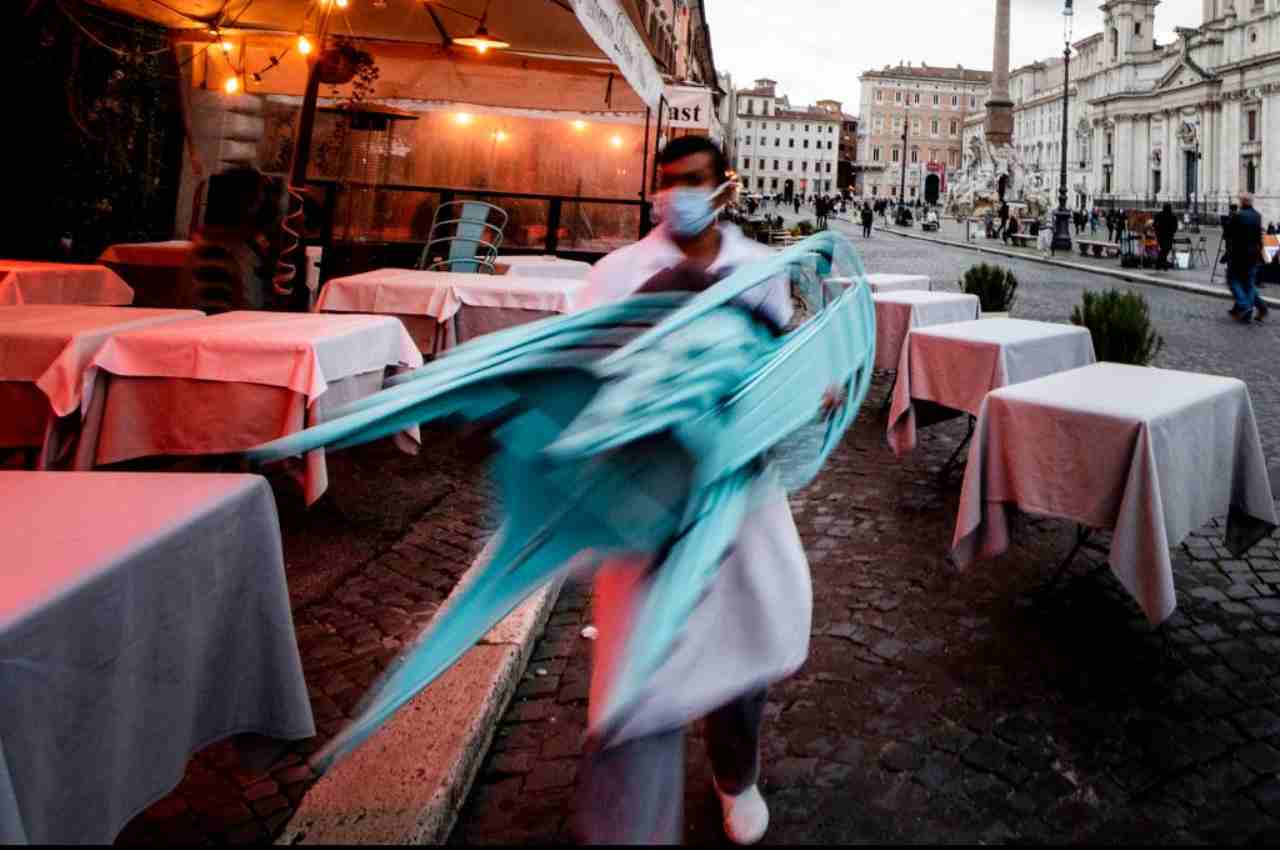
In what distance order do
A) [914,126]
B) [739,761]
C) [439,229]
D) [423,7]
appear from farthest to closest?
[914,126]
[439,229]
[423,7]
[739,761]

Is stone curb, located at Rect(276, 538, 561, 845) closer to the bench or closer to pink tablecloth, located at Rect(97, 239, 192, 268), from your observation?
pink tablecloth, located at Rect(97, 239, 192, 268)

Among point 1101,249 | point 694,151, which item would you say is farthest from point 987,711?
point 1101,249

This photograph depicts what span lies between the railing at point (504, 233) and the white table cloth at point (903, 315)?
392 cm

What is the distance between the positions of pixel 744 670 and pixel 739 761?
531 millimetres

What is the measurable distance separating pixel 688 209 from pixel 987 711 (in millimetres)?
2093

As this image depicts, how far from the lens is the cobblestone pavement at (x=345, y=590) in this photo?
7.75 ft

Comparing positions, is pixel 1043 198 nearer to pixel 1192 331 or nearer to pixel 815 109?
pixel 1192 331

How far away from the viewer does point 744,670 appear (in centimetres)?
184

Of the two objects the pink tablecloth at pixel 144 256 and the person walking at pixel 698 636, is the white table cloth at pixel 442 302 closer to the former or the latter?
the pink tablecloth at pixel 144 256

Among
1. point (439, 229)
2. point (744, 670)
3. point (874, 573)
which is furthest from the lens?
point (439, 229)

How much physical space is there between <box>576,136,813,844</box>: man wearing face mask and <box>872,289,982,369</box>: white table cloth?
5524 mm

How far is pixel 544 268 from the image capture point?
8750 millimetres

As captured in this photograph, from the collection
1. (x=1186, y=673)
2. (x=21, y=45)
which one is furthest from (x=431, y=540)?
(x=21, y=45)

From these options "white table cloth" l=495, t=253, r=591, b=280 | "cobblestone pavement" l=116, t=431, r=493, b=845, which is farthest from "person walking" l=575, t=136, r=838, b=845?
"white table cloth" l=495, t=253, r=591, b=280
